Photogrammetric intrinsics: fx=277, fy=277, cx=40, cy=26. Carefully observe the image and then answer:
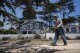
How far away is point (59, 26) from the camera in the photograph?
528 inches

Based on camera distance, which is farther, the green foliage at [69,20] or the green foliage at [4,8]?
the green foliage at [69,20]

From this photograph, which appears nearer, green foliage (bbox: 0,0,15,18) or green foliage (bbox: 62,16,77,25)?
green foliage (bbox: 0,0,15,18)

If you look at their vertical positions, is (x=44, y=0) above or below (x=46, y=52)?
above

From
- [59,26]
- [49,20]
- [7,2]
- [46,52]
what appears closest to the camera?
[46,52]

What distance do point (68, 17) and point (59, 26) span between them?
3771 centimetres

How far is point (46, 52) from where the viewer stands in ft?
37.4

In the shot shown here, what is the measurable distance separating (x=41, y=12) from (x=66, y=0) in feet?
16.8

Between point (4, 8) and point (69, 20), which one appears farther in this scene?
point (69, 20)

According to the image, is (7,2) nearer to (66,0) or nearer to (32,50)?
(32,50)

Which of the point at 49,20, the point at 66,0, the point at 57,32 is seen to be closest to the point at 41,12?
the point at 49,20

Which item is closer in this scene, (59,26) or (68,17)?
(59,26)

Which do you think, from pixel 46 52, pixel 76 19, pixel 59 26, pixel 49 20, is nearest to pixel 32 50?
pixel 46 52

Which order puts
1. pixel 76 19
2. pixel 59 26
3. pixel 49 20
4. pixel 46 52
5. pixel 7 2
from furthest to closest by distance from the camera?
pixel 76 19 → pixel 49 20 → pixel 59 26 → pixel 7 2 → pixel 46 52

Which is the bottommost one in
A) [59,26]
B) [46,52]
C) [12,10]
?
[46,52]
